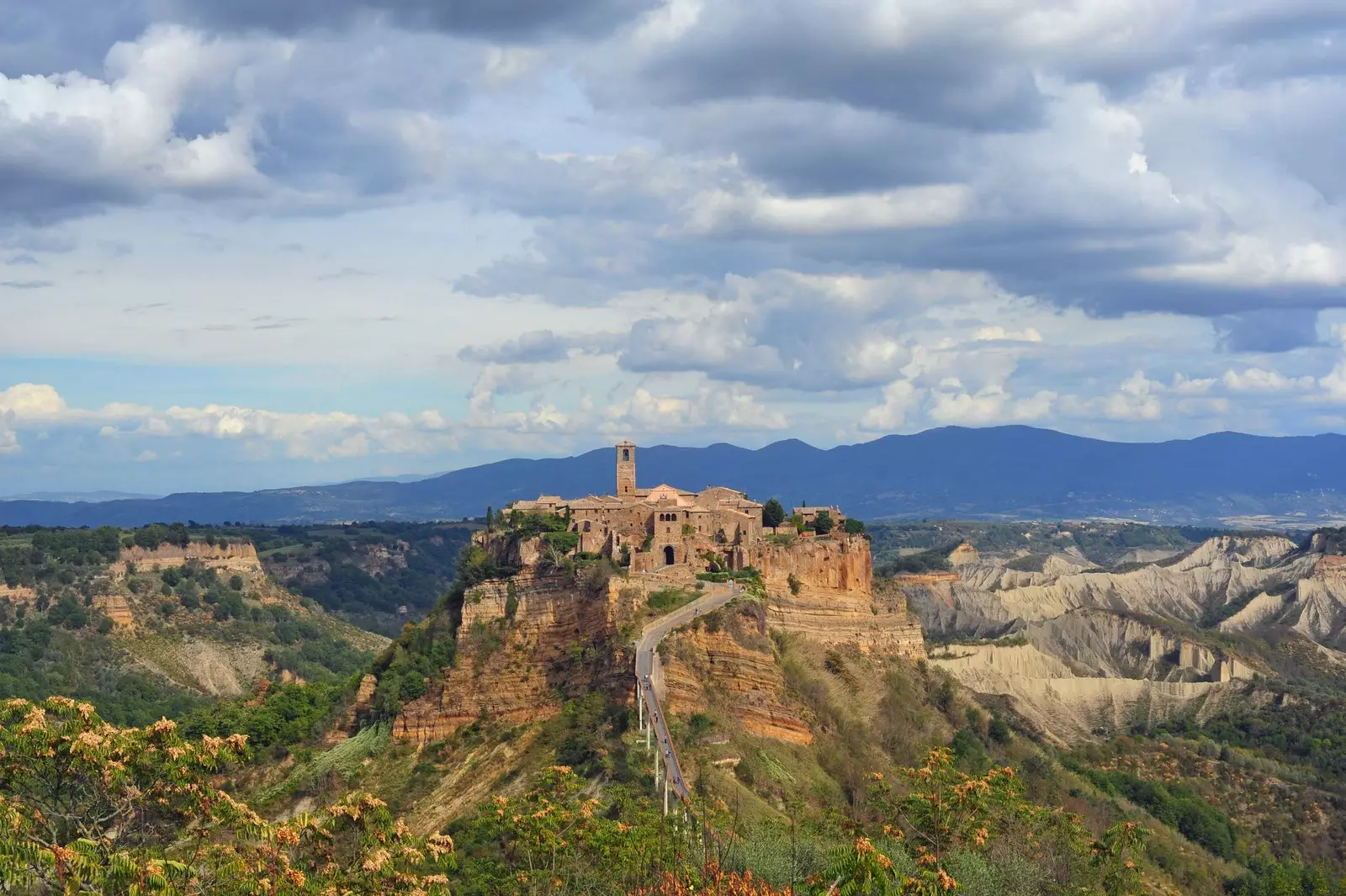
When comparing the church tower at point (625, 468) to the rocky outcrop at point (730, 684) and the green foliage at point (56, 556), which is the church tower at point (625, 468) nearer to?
the rocky outcrop at point (730, 684)

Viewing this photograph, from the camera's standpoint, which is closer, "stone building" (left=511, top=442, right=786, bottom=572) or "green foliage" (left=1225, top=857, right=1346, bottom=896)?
"green foliage" (left=1225, top=857, right=1346, bottom=896)

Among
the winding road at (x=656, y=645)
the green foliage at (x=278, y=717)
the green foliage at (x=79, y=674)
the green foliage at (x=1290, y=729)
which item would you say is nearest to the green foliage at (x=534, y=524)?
the winding road at (x=656, y=645)

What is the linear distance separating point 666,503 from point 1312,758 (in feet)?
197

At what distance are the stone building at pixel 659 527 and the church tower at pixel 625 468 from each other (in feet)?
12.8

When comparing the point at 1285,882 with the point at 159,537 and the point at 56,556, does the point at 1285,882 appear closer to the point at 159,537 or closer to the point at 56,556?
the point at 56,556

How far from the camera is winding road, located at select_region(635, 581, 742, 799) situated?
53125 mm

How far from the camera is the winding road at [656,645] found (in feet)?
174

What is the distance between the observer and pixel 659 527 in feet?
270

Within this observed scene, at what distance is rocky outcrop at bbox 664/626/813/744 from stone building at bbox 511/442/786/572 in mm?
8984

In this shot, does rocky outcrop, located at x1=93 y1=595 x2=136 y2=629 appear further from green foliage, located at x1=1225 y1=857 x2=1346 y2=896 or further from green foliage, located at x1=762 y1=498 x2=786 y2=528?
green foliage, located at x1=1225 y1=857 x2=1346 y2=896

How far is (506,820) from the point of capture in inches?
1385

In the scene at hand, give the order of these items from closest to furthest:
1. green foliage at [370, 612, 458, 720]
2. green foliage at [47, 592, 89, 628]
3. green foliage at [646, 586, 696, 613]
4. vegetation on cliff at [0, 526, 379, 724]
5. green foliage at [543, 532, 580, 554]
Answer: green foliage at [646, 586, 696, 613]
green foliage at [370, 612, 458, 720]
green foliage at [543, 532, 580, 554]
vegetation on cliff at [0, 526, 379, 724]
green foliage at [47, 592, 89, 628]

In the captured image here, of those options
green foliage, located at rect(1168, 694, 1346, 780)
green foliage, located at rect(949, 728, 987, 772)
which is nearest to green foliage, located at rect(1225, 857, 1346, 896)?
green foliage, located at rect(949, 728, 987, 772)

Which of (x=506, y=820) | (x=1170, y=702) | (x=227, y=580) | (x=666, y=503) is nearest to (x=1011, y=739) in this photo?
(x=666, y=503)
